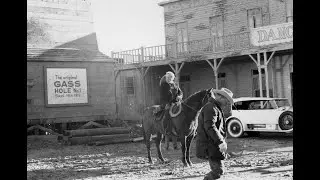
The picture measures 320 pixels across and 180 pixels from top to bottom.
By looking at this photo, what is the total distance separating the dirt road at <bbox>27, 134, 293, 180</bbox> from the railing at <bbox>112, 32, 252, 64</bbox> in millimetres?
9354

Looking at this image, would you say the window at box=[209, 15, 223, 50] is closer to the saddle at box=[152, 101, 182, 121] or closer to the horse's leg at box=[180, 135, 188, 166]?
the saddle at box=[152, 101, 182, 121]

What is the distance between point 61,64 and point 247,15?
1090 centimetres

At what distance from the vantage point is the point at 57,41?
67.1ft

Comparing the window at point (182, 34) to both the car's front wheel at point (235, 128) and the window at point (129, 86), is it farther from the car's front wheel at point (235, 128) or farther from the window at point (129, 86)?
the car's front wheel at point (235, 128)

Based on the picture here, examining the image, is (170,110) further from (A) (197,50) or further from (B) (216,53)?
(A) (197,50)

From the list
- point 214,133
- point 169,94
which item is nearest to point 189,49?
point 169,94

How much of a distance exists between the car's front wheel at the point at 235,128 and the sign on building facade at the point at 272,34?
17.2 ft

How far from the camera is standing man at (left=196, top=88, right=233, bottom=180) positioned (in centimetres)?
539

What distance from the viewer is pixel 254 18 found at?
23.3 m

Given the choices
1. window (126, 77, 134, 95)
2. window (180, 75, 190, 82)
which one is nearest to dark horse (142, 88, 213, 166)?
window (180, 75, 190, 82)

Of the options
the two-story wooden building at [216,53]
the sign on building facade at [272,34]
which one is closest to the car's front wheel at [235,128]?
the two-story wooden building at [216,53]
